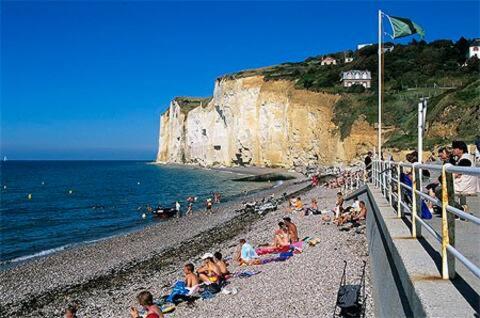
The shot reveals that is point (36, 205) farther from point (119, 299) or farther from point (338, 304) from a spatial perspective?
point (338, 304)

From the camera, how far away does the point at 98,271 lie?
A: 16469mm

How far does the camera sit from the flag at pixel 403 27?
52.2ft

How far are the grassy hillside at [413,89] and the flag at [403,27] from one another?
14477mm

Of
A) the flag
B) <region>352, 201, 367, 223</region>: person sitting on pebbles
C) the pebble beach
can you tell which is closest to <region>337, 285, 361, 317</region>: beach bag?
the pebble beach

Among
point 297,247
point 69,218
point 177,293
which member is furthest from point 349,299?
point 69,218

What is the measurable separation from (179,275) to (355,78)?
52883 millimetres

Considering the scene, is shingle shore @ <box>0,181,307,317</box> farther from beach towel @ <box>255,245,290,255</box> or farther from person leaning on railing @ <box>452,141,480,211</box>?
person leaning on railing @ <box>452,141,480,211</box>

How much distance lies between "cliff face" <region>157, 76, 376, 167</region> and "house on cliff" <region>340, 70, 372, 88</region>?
4.54m

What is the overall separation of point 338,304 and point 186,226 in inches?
747

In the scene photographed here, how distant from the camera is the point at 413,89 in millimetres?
Answer: 52438

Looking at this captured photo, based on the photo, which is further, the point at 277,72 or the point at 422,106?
the point at 277,72

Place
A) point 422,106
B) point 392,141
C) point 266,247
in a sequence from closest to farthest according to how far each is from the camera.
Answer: point 422,106, point 266,247, point 392,141

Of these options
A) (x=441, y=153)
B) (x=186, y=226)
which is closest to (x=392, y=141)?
(x=186, y=226)

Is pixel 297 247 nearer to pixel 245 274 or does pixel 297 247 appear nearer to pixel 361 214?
pixel 245 274
